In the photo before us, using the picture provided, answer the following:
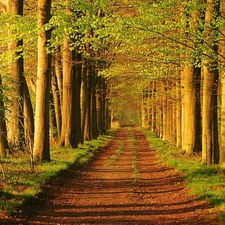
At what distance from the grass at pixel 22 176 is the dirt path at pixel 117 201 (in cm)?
29

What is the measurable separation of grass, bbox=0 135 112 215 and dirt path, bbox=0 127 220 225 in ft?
0.97

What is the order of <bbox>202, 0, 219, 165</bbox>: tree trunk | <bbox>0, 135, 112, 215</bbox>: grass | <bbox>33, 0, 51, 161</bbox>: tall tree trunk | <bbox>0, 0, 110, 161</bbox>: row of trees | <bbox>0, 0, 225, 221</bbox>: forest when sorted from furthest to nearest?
1. <bbox>33, 0, 51, 161</bbox>: tall tree trunk
2. <bbox>202, 0, 219, 165</bbox>: tree trunk
3. <bbox>0, 0, 110, 161</bbox>: row of trees
4. <bbox>0, 0, 225, 221</bbox>: forest
5. <bbox>0, 135, 112, 215</bbox>: grass

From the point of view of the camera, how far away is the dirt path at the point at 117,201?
28.3 ft

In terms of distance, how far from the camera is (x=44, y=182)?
12.1 metres

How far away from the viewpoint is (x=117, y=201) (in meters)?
10.6

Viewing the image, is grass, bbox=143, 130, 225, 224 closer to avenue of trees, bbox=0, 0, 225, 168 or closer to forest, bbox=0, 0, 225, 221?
forest, bbox=0, 0, 225, 221

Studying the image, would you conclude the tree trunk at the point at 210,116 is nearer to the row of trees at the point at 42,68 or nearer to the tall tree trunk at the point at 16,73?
the row of trees at the point at 42,68

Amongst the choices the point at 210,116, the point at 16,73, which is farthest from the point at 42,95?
the point at 210,116

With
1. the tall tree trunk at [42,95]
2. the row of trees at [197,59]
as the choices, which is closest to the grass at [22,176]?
the tall tree trunk at [42,95]

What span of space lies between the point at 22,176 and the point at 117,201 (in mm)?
3266

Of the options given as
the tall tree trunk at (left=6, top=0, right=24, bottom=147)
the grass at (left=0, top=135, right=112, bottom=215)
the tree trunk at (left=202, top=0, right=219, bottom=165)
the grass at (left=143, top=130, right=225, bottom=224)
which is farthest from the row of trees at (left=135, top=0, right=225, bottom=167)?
the tall tree trunk at (left=6, top=0, right=24, bottom=147)

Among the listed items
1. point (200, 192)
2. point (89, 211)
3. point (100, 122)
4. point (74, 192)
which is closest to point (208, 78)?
point (200, 192)

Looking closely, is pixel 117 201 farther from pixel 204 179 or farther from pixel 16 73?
pixel 16 73

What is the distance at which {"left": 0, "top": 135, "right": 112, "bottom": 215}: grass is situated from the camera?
30.7ft
